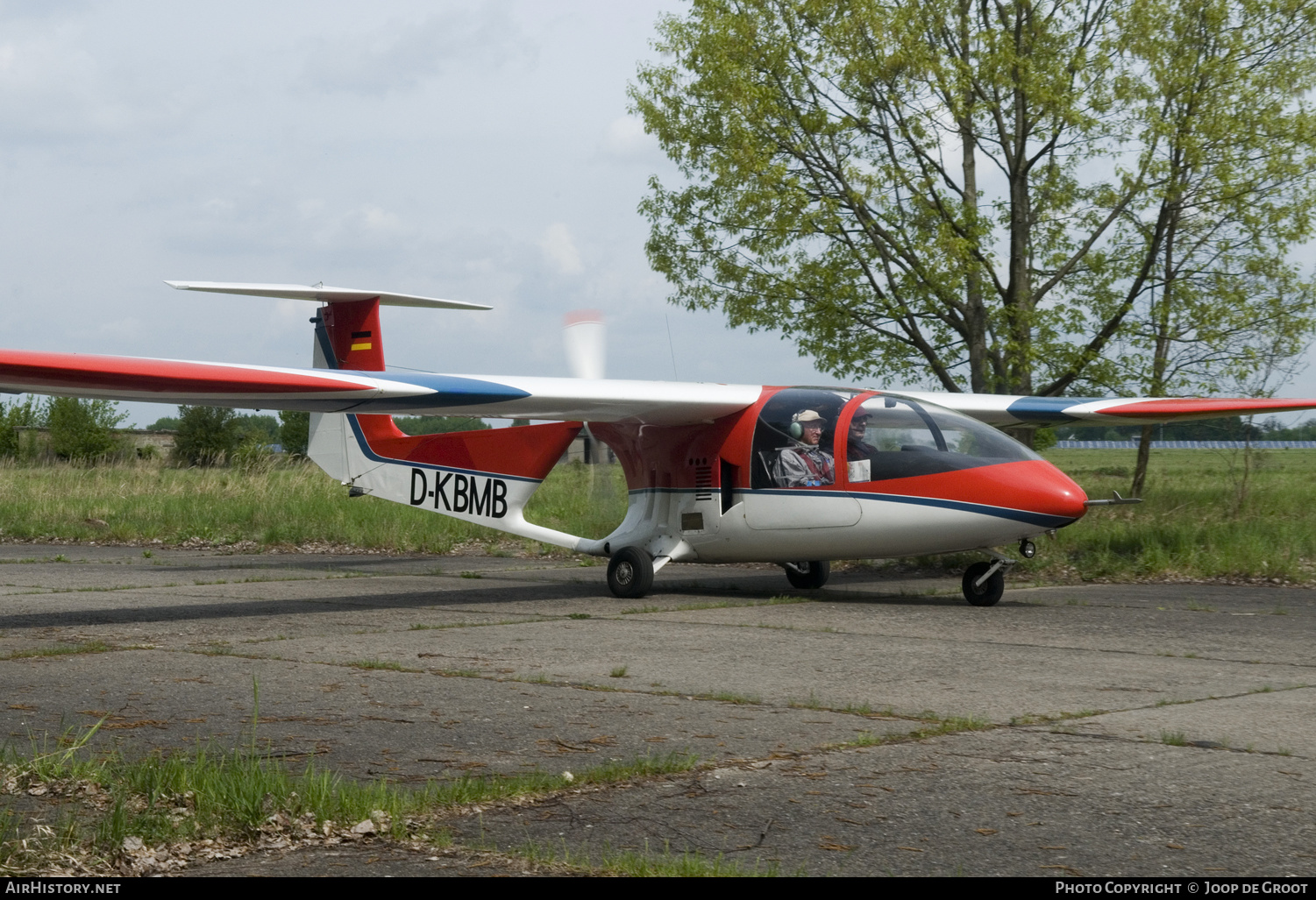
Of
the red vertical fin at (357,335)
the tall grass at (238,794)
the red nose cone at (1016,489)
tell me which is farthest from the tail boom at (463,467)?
the tall grass at (238,794)

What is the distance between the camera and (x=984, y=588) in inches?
448

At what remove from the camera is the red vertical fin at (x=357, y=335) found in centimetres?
1569

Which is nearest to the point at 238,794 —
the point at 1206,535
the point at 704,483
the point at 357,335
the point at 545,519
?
the point at 704,483

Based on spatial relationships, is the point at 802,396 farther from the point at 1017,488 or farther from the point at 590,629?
the point at 590,629

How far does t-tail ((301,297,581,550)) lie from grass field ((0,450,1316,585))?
1.12m

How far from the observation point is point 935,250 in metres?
16.3

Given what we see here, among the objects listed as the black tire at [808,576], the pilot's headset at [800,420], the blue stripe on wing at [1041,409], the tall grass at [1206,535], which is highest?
the blue stripe on wing at [1041,409]

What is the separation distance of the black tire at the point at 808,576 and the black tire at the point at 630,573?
178 cm

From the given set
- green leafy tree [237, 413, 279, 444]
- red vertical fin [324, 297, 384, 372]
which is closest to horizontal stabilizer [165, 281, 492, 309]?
red vertical fin [324, 297, 384, 372]

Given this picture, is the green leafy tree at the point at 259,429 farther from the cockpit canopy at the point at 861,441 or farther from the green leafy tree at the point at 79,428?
the cockpit canopy at the point at 861,441

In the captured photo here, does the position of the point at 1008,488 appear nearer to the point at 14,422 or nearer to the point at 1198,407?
the point at 1198,407

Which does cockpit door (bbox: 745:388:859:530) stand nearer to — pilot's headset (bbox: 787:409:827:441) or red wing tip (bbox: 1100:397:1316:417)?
pilot's headset (bbox: 787:409:827:441)

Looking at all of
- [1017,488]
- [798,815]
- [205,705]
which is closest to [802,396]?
[1017,488]
